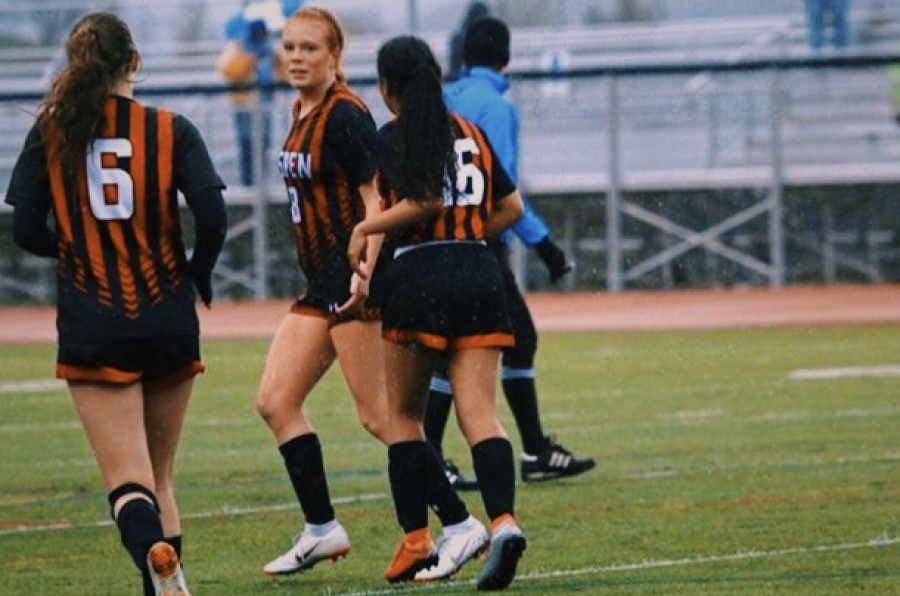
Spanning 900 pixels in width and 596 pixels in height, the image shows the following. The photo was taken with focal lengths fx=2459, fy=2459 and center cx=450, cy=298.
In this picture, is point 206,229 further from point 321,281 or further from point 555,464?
point 555,464

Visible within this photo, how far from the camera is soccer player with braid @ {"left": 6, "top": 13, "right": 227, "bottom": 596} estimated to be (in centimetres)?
743

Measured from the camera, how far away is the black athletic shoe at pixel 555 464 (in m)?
12.1

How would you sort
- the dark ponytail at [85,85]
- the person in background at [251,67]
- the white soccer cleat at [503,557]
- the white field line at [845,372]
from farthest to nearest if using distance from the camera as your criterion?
the person in background at [251,67] → the white field line at [845,372] → the white soccer cleat at [503,557] → the dark ponytail at [85,85]

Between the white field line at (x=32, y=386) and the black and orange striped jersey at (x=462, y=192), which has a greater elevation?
the black and orange striped jersey at (x=462, y=192)

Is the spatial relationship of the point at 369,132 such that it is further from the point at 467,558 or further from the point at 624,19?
the point at 624,19

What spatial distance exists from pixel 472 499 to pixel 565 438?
2.81m

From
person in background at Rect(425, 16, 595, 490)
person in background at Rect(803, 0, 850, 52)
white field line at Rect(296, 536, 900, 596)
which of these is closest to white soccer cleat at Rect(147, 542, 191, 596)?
white field line at Rect(296, 536, 900, 596)

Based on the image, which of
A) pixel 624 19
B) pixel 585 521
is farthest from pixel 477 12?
pixel 624 19

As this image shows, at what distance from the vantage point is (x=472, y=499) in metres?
11.5

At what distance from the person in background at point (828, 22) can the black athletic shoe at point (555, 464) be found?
61.8ft

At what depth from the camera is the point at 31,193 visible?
750 cm

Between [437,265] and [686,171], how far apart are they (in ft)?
64.9

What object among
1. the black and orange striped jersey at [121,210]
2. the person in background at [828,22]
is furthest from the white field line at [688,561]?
the person in background at [828,22]

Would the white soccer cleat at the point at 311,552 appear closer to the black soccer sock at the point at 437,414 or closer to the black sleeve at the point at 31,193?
the black sleeve at the point at 31,193
